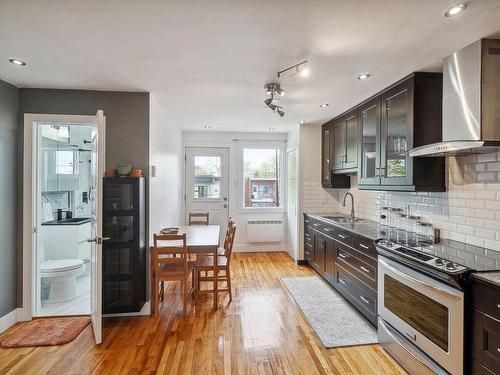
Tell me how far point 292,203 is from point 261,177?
3.04 feet

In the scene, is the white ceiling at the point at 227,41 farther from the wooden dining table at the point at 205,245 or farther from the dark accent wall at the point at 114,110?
the wooden dining table at the point at 205,245

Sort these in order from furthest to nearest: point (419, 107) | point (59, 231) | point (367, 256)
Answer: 1. point (59, 231)
2. point (367, 256)
3. point (419, 107)

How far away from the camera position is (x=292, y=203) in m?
5.36

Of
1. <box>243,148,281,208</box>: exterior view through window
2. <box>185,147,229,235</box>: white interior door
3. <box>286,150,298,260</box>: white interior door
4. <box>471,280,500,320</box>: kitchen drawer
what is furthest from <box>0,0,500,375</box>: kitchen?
<box>243,148,281,208</box>: exterior view through window

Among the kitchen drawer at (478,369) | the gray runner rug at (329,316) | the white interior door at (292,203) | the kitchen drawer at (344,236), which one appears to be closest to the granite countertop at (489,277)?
the kitchen drawer at (478,369)

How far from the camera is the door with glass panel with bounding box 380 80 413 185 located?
103 inches

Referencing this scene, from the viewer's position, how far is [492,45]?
190 centimetres

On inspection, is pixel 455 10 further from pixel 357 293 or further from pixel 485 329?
pixel 357 293

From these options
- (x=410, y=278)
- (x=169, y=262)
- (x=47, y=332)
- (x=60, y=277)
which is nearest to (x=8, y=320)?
(x=47, y=332)

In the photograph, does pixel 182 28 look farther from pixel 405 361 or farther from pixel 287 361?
pixel 405 361

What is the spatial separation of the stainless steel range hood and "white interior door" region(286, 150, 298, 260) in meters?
3.18

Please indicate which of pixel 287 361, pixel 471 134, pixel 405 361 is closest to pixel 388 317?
pixel 405 361

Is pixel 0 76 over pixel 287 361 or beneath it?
over

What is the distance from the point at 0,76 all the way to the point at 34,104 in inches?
14.7
